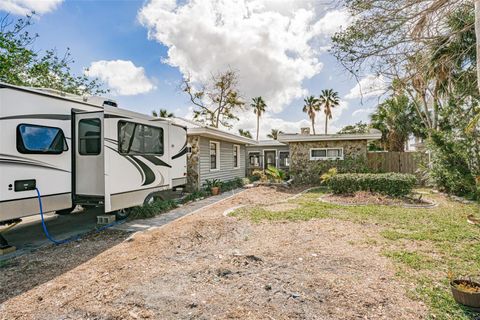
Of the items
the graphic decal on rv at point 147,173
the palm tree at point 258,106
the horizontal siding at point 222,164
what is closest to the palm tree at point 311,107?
the palm tree at point 258,106

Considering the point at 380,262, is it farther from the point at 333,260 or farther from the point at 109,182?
the point at 109,182

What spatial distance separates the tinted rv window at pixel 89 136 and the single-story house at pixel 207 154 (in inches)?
165

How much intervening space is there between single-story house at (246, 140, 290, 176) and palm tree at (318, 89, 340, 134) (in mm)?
13551

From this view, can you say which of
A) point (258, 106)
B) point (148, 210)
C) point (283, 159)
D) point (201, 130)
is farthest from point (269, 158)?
A: point (148, 210)

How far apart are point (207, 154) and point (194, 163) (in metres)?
0.98

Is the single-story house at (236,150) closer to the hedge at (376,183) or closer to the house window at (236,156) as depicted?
the house window at (236,156)

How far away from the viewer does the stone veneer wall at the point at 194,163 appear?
11.2 meters

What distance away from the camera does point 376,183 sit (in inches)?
368

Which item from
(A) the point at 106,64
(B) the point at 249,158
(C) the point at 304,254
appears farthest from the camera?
(B) the point at 249,158

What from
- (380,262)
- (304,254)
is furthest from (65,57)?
(380,262)

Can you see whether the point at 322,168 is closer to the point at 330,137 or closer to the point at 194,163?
the point at 330,137

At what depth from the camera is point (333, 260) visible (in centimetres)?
393

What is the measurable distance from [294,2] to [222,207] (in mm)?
5991

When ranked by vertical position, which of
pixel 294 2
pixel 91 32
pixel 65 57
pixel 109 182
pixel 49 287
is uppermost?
pixel 65 57
